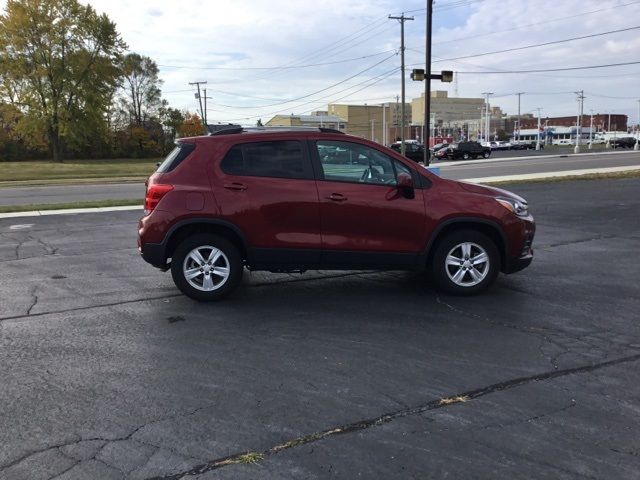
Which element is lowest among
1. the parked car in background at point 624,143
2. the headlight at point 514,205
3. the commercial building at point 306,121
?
the headlight at point 514,205

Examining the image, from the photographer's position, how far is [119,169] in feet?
155

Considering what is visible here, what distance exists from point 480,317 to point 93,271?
17.2ft

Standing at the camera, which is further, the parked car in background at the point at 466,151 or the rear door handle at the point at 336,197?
the parked car in background at the point at 466,151

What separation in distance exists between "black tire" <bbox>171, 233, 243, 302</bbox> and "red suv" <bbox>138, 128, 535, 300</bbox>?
1cm

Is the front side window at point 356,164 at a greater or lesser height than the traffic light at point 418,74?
lesser

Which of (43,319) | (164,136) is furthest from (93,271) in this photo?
(164,136)

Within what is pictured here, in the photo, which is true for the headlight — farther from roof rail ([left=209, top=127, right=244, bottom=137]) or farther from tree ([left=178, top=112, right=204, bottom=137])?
tree ([left=178, top=112, right=204, bottom=137])

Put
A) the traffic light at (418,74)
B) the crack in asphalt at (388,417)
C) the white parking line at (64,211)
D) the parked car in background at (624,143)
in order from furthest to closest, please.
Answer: the parked car in background at (624,143), the traffic light at (418,74), the white parking line at (64,211), the crack in asphalt at (388,417)

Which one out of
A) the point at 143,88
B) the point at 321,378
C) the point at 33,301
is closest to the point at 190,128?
the point at 143,88

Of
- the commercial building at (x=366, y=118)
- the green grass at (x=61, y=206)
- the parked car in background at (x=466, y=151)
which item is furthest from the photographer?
the commercial building at (x=366, y=118)

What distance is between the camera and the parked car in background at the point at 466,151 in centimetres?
5441

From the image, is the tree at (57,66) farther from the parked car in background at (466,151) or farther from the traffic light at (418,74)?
the traffic light at (418,74)

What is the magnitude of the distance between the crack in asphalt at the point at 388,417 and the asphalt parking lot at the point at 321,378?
0.04ft

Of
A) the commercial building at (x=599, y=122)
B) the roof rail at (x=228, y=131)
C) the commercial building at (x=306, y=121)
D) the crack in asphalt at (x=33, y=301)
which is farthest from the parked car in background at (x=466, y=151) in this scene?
the commercial building at (x=599, y=122)
